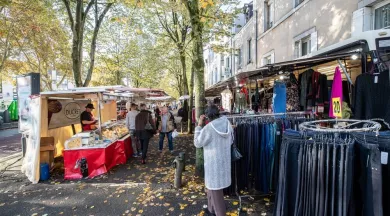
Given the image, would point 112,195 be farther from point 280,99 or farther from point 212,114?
point 280,99

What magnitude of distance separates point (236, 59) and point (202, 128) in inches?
634

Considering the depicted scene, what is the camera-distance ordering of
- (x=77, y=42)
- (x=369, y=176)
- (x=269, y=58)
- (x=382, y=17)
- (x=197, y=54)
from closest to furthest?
1. (x=369, y=176)
2. (x=382, y=17)
3. (x=197, y=54)
4. (x=77, y=42)
5. (x=269, y=58)

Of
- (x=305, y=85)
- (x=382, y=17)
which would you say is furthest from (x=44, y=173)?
(x=382, y=17)

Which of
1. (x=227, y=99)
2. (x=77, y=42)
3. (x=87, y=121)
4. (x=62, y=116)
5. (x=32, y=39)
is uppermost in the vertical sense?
(x=32, y=39)

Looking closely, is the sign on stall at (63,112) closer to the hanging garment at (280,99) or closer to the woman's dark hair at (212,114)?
the woman's dark hair at (212,114)

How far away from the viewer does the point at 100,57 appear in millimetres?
21859

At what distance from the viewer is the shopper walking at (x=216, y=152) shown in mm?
3318

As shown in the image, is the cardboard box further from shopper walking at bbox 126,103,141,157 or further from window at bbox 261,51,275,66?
window at bbox 261,51,275,66

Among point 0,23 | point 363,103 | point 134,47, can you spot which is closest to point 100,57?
point 134,47

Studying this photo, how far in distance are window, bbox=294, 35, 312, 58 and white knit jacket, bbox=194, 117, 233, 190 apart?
23.5 feet

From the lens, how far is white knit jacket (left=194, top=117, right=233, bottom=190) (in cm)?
331

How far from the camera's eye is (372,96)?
3557 mm

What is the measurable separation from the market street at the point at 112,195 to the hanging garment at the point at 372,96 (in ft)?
7.73

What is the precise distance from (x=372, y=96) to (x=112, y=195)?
5.49 metres
